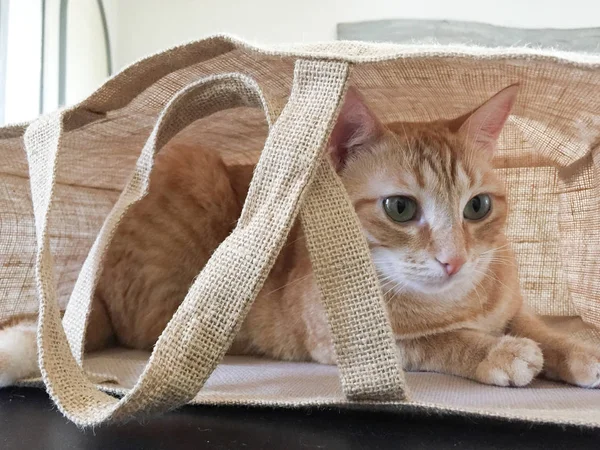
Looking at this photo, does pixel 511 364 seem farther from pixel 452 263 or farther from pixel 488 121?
pixel 488 121

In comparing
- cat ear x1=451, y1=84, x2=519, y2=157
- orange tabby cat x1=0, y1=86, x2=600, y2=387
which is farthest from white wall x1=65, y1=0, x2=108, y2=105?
cat ear x1=451, y1=84, x2=519, y2=157

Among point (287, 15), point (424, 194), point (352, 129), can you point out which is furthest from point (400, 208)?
point (287, 15)

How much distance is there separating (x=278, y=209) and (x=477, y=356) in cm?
47

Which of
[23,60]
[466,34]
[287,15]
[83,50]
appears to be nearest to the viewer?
[23,60]

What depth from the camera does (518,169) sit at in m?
1.43

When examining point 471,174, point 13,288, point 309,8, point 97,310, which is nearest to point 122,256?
point 97,310

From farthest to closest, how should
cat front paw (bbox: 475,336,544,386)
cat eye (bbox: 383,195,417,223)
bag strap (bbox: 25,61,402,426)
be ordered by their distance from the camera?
cat eye (bbox: 383,195,417,223) < cat front paw (bbox: 475,336,544,386) < bag strap (bbox: 25,61,402,426)

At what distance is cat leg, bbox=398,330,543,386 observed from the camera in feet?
3.12

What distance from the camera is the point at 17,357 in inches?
38.3

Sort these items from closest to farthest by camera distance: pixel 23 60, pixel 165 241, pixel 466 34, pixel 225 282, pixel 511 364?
pixel 225 282 < pixel 511 364 < pixel 165 241 < pixel 23 60 < pixel 466 34

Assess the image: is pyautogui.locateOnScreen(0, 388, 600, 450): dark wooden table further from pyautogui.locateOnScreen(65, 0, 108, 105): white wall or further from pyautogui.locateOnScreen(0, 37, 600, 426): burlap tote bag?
pyautogui.locateOnScreen(65, 0, 108, 105): white wall

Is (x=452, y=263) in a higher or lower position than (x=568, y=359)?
higher

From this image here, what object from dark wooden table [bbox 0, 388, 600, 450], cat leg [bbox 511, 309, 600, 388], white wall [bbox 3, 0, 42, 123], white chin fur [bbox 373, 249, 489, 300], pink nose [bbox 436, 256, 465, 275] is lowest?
cat leg [bbox 511, 309, 600, 388]

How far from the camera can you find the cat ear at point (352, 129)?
1029 mm
